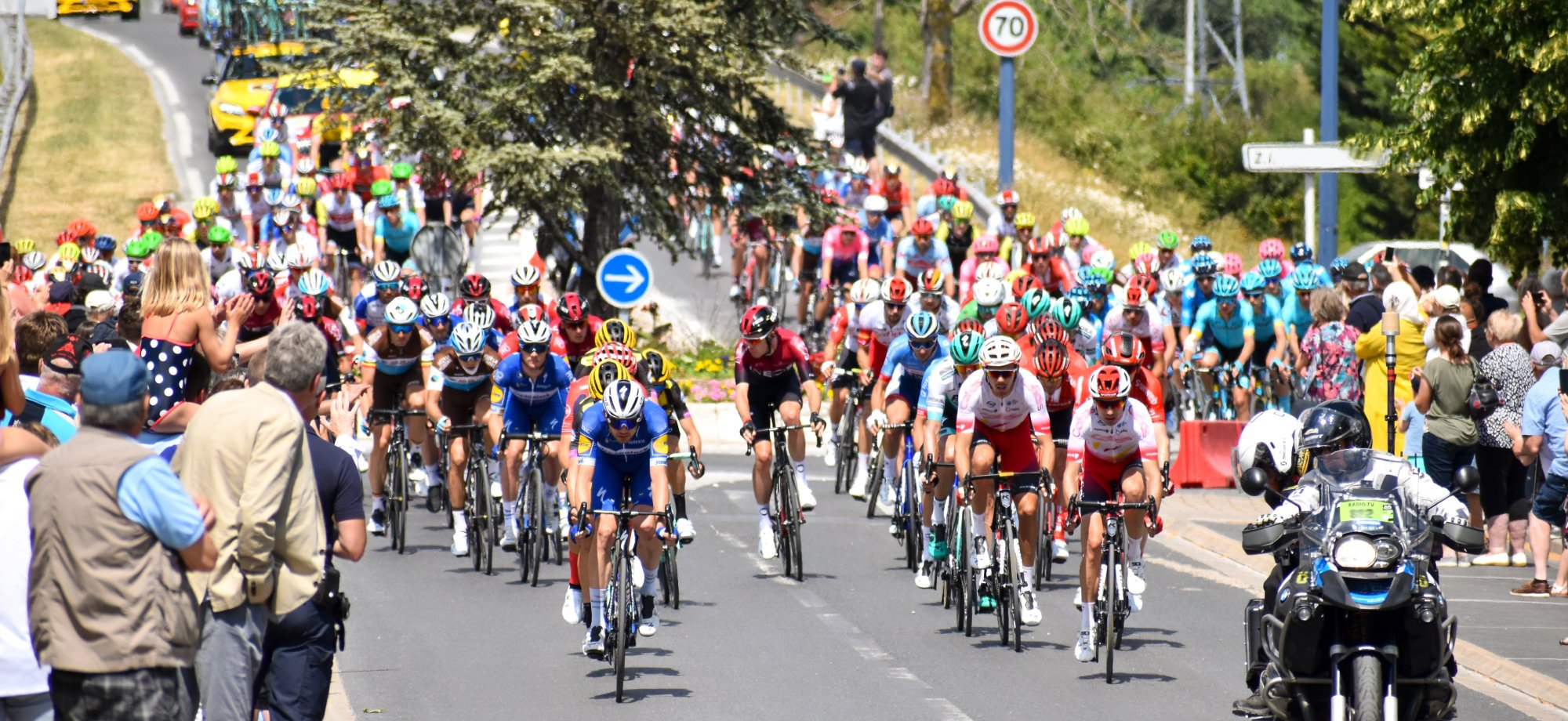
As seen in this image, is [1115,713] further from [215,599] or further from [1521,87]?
[1521,87]

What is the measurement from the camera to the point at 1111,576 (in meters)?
10.8

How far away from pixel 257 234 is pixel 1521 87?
16.0 metres

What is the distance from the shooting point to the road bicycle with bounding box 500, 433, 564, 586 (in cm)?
1399

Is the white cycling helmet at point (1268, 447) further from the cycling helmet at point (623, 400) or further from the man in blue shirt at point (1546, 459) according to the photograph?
the man in blue shirt at point (1546, 459)

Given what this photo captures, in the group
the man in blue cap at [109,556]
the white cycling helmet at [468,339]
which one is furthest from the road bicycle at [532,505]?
the man in blue cap at [109,556]

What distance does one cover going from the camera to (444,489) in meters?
17.2

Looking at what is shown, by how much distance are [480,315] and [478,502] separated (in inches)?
61.2

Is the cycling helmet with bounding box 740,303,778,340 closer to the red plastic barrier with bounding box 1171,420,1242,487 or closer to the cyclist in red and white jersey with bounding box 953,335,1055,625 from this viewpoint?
the cyclist in red and white jersey with bounding box 953,335,1055,625

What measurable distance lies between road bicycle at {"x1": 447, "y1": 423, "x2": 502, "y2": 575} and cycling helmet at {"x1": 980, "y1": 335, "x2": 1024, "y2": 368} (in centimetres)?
420

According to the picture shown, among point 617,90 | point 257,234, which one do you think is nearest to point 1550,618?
point 617,90

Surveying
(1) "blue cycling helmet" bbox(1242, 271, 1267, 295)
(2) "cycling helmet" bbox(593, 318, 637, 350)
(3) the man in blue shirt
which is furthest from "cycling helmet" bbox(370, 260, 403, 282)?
(3) the man in blue shirt

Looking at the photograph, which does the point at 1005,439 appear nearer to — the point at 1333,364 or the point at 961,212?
the point at 1333,364

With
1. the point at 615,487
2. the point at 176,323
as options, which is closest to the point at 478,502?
the point at 615,487

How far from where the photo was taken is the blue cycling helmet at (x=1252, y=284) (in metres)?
19.2
